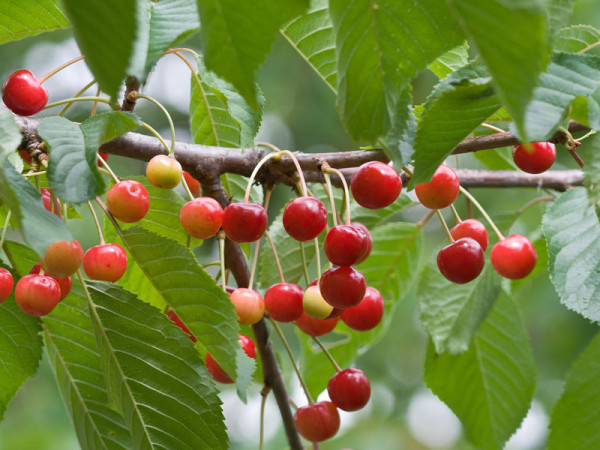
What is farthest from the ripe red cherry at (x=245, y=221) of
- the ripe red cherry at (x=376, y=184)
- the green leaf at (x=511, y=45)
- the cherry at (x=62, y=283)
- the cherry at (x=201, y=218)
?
the green leaf at (x=511, y=45)

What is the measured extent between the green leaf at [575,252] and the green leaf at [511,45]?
1.97 ft

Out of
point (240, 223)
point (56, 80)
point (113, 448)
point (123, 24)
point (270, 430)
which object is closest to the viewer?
point (123, 24)

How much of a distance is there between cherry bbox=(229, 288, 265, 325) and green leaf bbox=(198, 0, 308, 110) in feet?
1.92

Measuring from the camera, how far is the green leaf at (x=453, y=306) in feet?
4.64

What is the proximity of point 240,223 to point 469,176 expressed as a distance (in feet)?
2.34

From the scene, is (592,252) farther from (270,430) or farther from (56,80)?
(56,80)

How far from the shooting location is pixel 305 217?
37.6 inches

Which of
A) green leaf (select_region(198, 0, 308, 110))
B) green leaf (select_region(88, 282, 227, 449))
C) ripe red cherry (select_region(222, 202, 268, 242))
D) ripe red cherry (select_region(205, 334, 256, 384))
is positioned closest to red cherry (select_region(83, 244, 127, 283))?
green leaf (select_region(88, 282, 227, 449))

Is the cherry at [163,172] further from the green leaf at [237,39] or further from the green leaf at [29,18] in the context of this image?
the green leaf at [237,39]

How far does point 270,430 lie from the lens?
14.2 feet

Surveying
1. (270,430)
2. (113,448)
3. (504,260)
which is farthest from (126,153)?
(270,430)

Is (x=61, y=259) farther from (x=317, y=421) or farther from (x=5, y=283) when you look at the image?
(x=317, y=421)

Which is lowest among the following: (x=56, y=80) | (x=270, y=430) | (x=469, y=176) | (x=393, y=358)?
(x=393, y=358)

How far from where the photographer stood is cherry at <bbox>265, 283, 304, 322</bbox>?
1096 mm
